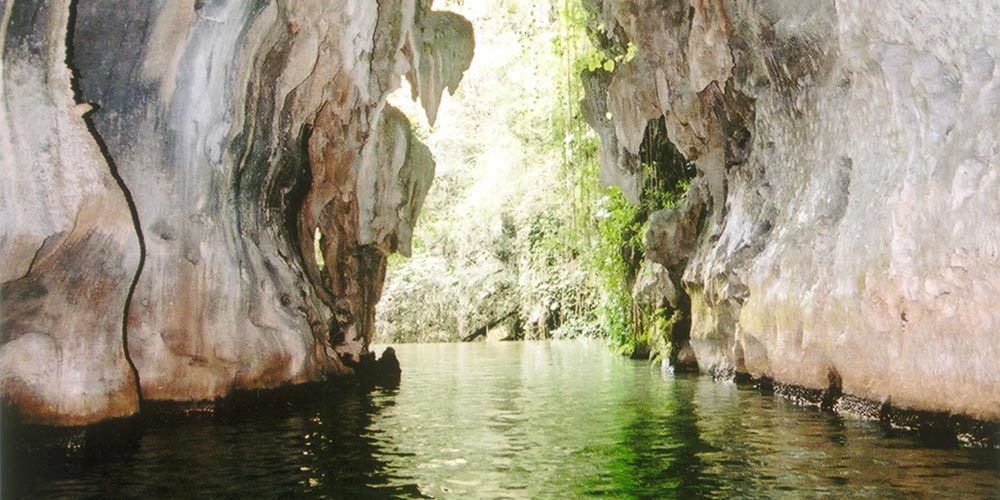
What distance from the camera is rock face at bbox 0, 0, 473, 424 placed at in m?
6.72

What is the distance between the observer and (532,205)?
3155cm

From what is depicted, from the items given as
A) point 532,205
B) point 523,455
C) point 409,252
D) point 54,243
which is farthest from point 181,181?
point 532,205

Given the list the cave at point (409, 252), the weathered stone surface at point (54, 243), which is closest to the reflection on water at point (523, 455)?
the cave at point (409, 252)

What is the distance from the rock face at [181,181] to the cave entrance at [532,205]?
3.94 metres

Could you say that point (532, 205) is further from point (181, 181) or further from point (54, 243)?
point (54, 243)

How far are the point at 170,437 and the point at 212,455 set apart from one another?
112 centimetres

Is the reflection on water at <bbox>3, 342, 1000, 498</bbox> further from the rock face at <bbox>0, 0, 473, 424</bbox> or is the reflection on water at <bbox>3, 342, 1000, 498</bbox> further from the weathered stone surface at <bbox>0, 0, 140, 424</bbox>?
the rock face at <bbox>0, 0, 473, 424</bbox>

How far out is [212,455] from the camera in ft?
22.2

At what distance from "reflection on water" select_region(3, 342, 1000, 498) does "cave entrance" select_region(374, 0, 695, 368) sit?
25.6 feet

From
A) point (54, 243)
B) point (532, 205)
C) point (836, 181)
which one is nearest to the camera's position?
point (54, 243)

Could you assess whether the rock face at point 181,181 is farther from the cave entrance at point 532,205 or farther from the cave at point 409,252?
the cave entrance at point 532,205

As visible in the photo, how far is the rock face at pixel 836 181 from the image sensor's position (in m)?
6.69

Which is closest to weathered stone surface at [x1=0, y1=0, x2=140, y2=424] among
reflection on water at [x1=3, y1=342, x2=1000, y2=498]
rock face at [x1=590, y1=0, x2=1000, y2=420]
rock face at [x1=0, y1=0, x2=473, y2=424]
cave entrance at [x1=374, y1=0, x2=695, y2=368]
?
rock face at [x1=0, y1=0, x2=473, y2=424]

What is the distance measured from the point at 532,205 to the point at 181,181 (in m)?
22.9
